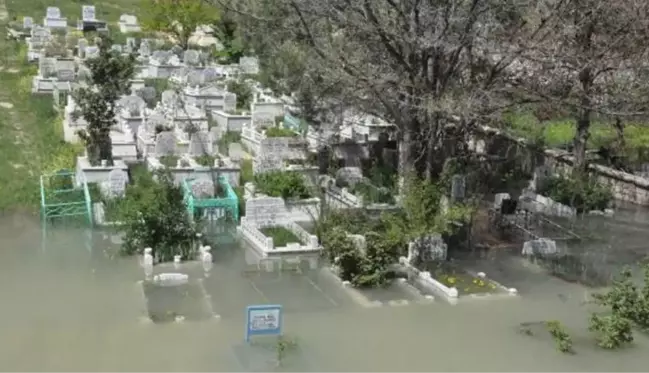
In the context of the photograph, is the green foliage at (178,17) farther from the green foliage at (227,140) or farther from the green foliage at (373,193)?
the green foliage at (373,193)

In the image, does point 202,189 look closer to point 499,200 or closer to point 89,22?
point 499,200

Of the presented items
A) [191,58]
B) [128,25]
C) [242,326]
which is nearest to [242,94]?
[191,58]

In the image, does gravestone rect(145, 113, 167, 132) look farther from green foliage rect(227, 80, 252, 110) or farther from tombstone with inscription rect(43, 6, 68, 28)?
tombstone with inscription rect(43, 6, 68, 28)

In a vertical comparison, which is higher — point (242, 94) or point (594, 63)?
point (594, 63)

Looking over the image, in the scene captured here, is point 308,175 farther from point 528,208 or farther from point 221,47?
point 221,47

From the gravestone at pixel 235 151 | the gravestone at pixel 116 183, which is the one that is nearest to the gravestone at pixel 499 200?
the gravestone at pixel 235 151

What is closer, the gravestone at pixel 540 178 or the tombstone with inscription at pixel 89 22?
the gravestone at pixel 540 178
